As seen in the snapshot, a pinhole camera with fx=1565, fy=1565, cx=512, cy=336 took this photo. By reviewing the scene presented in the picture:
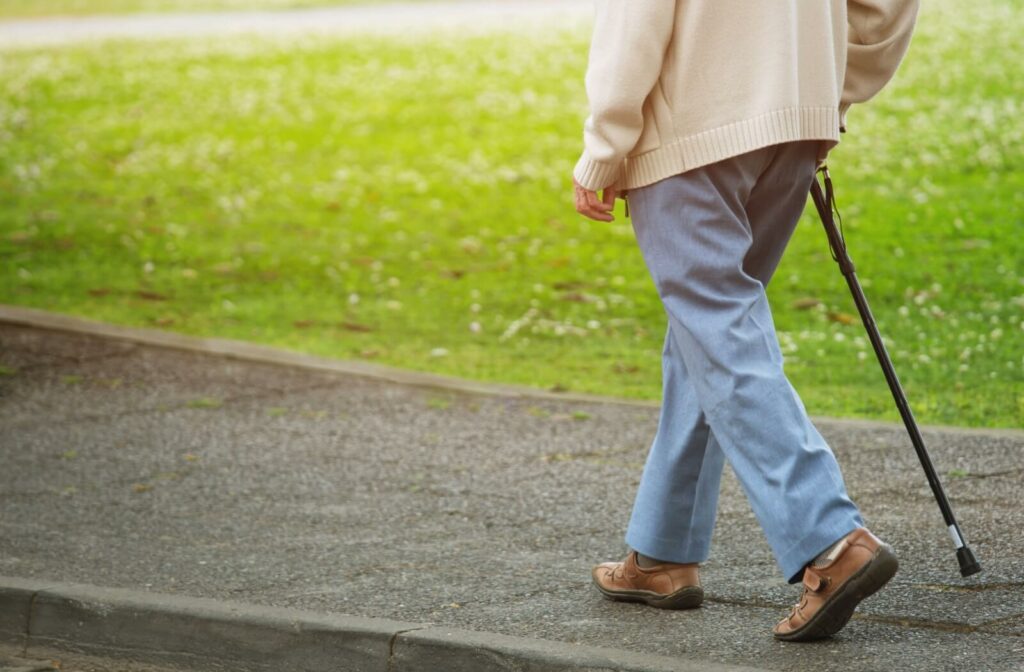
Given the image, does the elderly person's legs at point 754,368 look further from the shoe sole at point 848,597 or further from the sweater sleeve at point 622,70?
the sweater sleeve at point 622,70

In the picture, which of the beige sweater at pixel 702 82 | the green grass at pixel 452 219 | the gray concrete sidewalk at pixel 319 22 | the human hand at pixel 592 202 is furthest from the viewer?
the gray concrete sidewalk at pixel 319 22

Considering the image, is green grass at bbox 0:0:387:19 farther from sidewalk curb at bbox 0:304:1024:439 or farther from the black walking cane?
the black walking cane

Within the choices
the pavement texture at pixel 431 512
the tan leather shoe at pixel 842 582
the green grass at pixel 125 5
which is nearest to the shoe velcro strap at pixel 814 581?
the tan leather shoe at pixel 842 582

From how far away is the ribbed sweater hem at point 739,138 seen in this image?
3619mm

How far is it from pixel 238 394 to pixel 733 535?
3.02 meters

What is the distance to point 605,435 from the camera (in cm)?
624

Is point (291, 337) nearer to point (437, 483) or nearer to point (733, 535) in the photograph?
point (437, 483)

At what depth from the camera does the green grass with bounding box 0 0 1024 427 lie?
8.13 m

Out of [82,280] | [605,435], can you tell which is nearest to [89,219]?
[82,280]

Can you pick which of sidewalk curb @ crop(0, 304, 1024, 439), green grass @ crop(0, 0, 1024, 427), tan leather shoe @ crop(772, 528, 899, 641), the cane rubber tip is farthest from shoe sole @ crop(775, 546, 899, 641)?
green grass @ crop(0, 0, 1024, 427)

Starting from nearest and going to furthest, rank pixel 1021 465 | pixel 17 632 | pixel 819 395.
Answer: pixel 17 632, pixel 1021 465, pixel 819 395

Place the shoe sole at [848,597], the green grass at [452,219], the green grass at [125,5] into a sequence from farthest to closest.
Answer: the green grass at [125,5] → the green grass at [452,219] → the shoe sole at [848,597]

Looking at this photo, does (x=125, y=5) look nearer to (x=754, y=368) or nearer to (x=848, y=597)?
(x=754, y=368)

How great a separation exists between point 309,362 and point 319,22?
1699 centimetres
